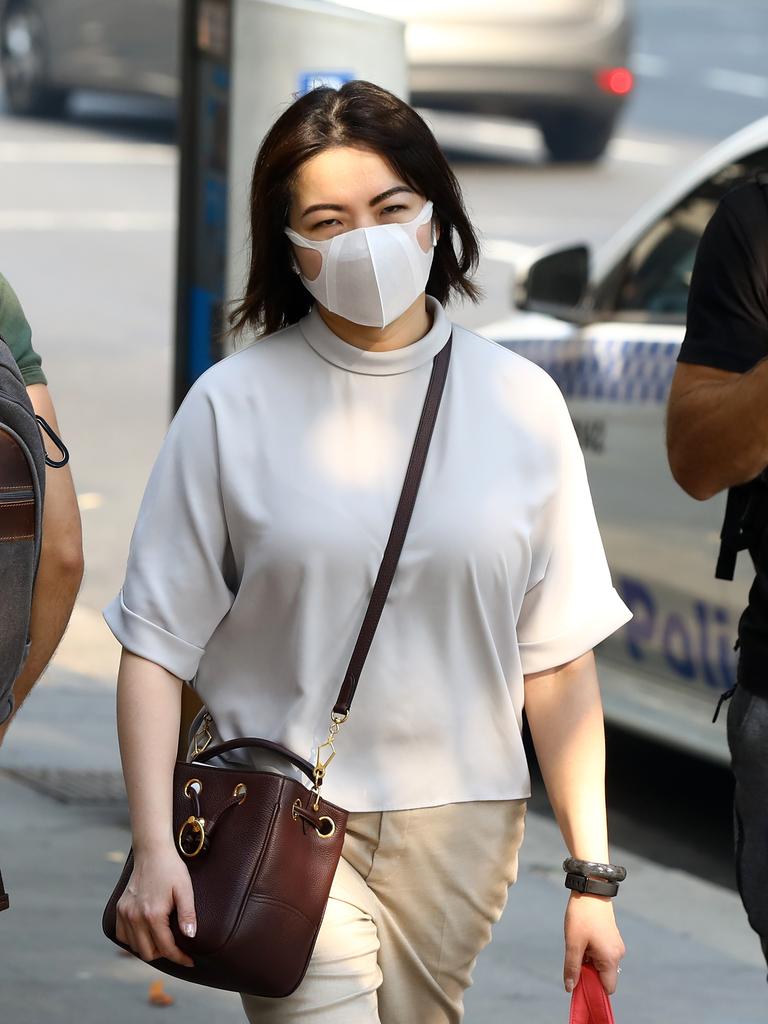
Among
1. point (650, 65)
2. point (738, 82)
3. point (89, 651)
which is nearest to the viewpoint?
point (89, 651)

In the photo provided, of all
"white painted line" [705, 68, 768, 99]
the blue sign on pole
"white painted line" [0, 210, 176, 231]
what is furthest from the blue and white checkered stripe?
"white painted line" [705, 68, 768, 99]

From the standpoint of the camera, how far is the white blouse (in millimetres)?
2459

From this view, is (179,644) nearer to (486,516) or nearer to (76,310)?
(486,516)

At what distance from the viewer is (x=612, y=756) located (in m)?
5.82

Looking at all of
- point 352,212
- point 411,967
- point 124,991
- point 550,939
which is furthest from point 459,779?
point 550,939

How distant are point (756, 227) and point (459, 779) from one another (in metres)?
0.93

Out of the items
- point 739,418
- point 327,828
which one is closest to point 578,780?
point 327,828

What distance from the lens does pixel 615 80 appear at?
16422 millimetres

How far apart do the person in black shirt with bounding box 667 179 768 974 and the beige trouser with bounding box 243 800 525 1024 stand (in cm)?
44

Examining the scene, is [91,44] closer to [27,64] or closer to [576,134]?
[27,64]

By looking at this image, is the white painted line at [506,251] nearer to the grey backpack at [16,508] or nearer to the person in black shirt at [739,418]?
the person in black shirt at [739,418]

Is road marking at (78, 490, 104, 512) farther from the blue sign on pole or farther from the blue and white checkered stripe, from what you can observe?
the blue sign on pole

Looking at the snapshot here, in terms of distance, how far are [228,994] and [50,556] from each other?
1.53 metres

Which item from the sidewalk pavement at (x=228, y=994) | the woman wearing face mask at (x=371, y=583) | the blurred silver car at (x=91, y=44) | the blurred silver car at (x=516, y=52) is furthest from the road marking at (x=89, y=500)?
the blurred silver car at (x=91, y=44)
